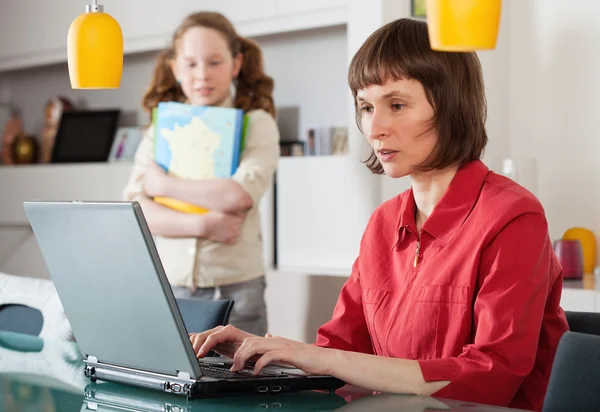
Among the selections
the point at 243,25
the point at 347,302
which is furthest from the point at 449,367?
the point at 243,25

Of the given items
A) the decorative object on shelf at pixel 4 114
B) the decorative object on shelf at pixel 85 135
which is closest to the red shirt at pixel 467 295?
the decorative object on shelf at pixel 85 135

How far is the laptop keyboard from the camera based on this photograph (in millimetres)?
1346

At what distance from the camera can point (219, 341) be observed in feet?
5.11

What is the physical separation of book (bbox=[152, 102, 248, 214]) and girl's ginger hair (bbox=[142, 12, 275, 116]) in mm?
126

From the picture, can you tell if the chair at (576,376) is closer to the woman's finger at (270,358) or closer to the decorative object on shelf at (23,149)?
the woman's finger at (270,358)

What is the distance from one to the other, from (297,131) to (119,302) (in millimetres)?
2893

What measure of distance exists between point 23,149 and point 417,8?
2691 millimetres

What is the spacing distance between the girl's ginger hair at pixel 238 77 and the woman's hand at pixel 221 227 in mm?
411

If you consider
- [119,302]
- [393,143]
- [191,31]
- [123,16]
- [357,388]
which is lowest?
[357,388]

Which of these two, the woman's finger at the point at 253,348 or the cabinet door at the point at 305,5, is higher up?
the cabinet door at the point at 305,5

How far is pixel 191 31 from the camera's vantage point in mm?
3023

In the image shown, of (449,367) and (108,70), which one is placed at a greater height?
(108,70)

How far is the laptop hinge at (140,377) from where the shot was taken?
130cm

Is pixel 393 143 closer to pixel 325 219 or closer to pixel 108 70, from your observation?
pixel 108 70
